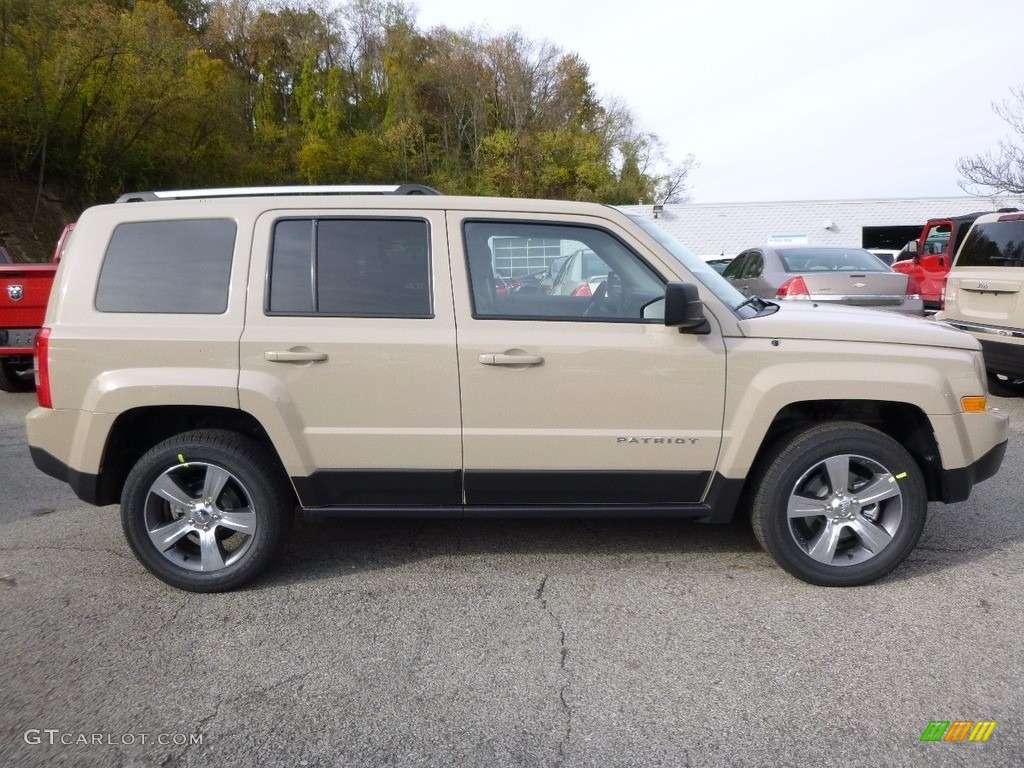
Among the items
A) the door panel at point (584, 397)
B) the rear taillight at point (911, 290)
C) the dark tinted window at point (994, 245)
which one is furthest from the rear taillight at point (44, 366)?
the rear taillight at point (911, 290)

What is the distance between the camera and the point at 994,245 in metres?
7.64

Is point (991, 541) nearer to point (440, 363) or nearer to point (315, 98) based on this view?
point (440, 363)

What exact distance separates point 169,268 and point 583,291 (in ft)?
6.58

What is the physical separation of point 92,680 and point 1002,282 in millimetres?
7929

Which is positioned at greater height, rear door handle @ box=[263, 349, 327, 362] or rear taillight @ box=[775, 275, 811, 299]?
rear taillight @ box=[775, 275, 811, 299]

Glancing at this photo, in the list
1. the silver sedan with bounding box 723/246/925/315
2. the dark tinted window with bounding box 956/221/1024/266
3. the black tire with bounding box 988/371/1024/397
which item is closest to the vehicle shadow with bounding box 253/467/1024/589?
the dark tinted window with bounding box 956/221/1024/266

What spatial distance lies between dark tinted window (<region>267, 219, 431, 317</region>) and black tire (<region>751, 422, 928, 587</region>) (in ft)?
6.15

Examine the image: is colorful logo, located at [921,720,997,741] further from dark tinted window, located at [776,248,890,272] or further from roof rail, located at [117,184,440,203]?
dark tinted window, located at [776,248,890,272]

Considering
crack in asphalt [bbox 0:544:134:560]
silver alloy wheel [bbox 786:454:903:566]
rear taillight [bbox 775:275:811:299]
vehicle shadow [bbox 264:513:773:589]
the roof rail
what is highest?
the roof rail

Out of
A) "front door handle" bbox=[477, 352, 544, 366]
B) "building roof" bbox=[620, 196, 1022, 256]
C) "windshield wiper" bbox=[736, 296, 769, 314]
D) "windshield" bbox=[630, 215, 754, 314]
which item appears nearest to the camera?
"front door handle" bbox=[477, 352, 544, 366]

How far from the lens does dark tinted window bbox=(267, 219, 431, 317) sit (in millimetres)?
3635

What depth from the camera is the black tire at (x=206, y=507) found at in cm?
365

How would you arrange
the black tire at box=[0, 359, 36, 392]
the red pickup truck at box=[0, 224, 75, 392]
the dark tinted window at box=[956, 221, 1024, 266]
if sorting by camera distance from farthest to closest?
the black tire at box=[0, 359, 36, 392] → the red pickup truck at box=[0, 224, 75, 392] → the dark tinted window at box=[956, 221, 1024, 266]

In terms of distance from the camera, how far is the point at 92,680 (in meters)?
2.98
